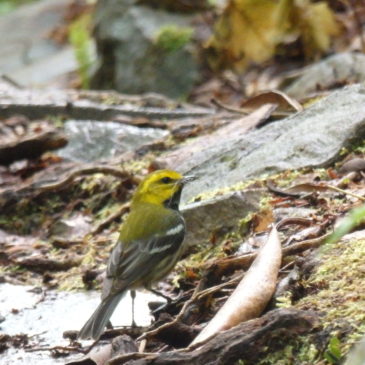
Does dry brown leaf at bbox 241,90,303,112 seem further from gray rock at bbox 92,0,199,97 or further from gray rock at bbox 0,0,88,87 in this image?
gray rock at bbox 0,0,88,87

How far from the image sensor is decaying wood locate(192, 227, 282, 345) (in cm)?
359

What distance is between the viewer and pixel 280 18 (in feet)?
29.0

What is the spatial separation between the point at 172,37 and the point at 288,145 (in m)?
5.14

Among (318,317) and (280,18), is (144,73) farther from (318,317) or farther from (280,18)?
(318,317)

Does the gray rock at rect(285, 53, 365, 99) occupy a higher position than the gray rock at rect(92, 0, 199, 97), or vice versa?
the gray rock at rect(285, 53, 365, 99)

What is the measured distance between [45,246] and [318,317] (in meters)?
3.31

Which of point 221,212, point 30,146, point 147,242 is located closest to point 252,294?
point 147,242

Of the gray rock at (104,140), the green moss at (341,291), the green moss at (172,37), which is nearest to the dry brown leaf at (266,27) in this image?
the green moss at (172,37)

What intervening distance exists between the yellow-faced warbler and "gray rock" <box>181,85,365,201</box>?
1.84ft

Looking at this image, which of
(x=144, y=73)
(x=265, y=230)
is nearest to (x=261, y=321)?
(x=265, y=230)


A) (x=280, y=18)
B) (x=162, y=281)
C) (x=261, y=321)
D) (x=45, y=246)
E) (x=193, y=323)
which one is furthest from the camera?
(x=280, y=18)

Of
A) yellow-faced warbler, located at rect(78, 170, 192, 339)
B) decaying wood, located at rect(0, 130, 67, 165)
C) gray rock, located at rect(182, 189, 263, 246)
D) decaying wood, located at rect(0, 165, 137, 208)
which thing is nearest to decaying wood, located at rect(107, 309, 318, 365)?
yellow-faced warbler, located at rect(78, 170, 192, 339)

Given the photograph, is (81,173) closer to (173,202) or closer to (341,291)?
(173,202)

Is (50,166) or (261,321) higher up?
(261,321)
